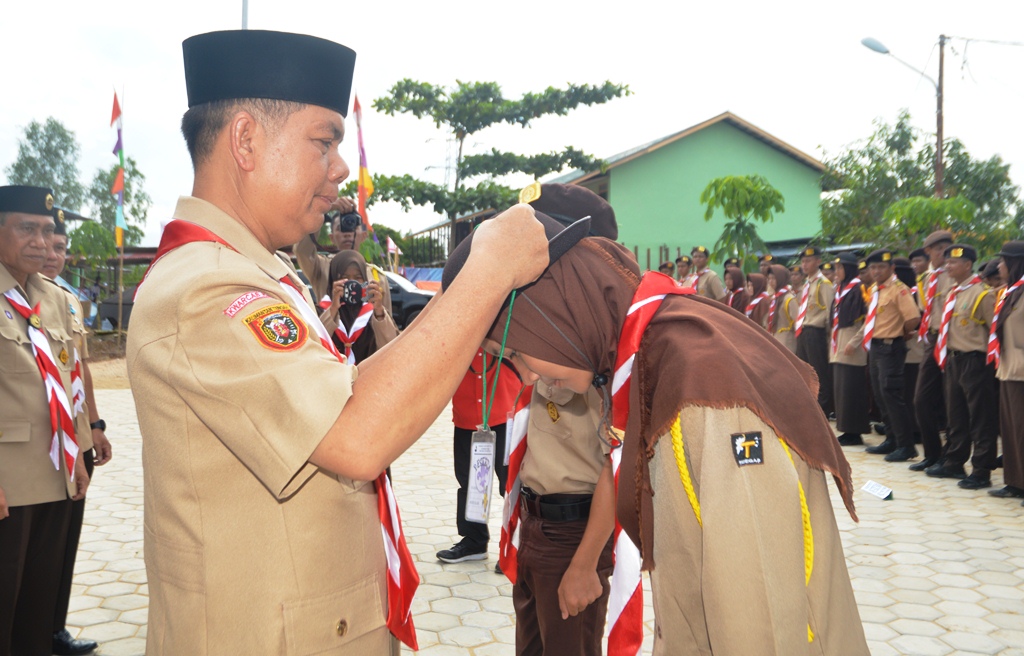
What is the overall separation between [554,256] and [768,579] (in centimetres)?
79

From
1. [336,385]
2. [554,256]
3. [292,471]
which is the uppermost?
[554,256]

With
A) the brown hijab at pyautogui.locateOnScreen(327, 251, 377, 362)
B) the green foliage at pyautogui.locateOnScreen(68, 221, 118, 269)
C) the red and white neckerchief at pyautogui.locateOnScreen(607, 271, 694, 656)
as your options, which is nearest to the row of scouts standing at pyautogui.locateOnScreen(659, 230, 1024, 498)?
the brown hijab at pyautogui.locateOnScreen(327, 251, 377, 362)

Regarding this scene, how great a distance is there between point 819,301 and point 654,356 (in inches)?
395

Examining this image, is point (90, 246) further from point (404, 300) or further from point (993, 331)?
point (993, 331)

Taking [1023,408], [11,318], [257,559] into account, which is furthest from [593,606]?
[1023,408]

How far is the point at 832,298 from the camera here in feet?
35.1

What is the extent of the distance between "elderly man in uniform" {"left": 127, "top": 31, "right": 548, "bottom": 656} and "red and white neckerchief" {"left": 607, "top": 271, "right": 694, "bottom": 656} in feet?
1.04

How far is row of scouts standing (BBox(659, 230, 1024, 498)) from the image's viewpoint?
272 inches

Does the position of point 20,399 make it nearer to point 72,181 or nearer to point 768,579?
point 768,579

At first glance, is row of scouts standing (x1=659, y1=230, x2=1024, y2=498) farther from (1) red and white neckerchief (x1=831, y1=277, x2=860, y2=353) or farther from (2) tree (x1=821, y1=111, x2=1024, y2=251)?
(2) tree (x1=821, y1=111, x2=1024, y2=251)

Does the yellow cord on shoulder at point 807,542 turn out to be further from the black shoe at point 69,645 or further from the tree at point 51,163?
the tree at point 51,163

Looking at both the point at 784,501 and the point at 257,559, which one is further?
the point at 784,501

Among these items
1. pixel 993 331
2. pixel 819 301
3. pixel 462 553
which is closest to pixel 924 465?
pixel 993 331

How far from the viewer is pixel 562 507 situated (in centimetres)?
270
